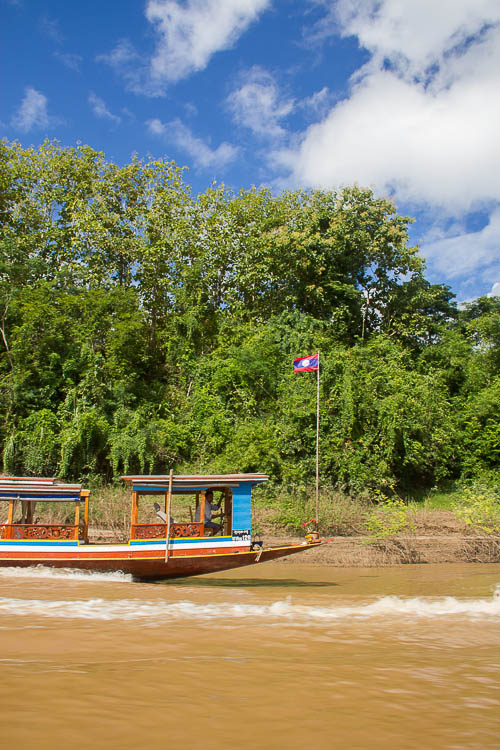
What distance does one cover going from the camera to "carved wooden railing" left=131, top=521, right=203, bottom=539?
1166 cm

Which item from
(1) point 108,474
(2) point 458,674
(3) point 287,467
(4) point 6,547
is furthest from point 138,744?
(1) point 108,474

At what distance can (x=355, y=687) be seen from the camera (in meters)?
4.38

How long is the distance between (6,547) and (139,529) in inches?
108

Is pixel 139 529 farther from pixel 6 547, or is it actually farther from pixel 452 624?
pixel 452 624

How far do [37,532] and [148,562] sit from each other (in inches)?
101

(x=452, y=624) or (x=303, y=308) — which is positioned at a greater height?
(x=303, y=308)

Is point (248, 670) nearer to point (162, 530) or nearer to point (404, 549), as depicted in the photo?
point (162, 530)

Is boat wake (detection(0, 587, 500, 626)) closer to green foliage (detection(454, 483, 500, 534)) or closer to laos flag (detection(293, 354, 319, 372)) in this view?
green foliage (detection(454, 483, 500, 534))

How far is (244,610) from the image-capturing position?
8125mm

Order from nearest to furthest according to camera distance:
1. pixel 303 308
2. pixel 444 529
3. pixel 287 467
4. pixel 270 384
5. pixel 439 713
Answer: pixel 439 713 < pixel 444 529 < pixel 287 467 < pixel 270 384 < pixel 303 308

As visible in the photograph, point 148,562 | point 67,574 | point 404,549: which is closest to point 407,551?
point 404,549

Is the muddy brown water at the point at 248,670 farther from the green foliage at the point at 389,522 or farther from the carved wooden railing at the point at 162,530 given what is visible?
the green foliage at the point at 389,522

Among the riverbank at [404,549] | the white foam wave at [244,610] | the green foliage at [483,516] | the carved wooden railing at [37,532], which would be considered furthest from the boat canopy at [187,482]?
the green foliage at [483,516]

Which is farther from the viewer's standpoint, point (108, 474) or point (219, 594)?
point (108, 474)
